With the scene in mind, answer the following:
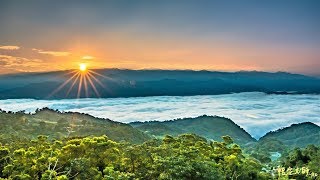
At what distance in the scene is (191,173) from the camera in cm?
2314

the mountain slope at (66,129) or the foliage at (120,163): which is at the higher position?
the foliage at (120,163)

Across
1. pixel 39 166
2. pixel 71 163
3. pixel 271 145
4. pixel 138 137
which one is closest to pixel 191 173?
pixel 71 163

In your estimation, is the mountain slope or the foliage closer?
the foliage

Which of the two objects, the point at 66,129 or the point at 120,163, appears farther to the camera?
the point at 66,129

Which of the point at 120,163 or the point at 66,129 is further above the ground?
the point at 120,163

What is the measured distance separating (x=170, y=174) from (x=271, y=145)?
509 feet

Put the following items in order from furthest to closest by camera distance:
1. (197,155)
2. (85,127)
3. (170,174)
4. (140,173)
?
(85,127) → (197,155) → (140,173) → (170,174)

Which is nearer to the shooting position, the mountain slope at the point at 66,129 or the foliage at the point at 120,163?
the foliage at the point at 120,163

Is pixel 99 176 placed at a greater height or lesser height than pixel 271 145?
greater

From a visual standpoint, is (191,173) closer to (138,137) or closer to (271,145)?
(138,137)

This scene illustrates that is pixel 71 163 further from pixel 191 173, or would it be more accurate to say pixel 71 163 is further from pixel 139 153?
pixel 191 173

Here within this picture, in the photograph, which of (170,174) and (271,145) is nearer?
(170,174)

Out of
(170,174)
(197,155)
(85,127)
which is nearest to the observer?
(170,174)

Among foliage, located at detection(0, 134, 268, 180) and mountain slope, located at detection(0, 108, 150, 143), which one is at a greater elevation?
foliage, located at detection(0, 134, 268, 180)
